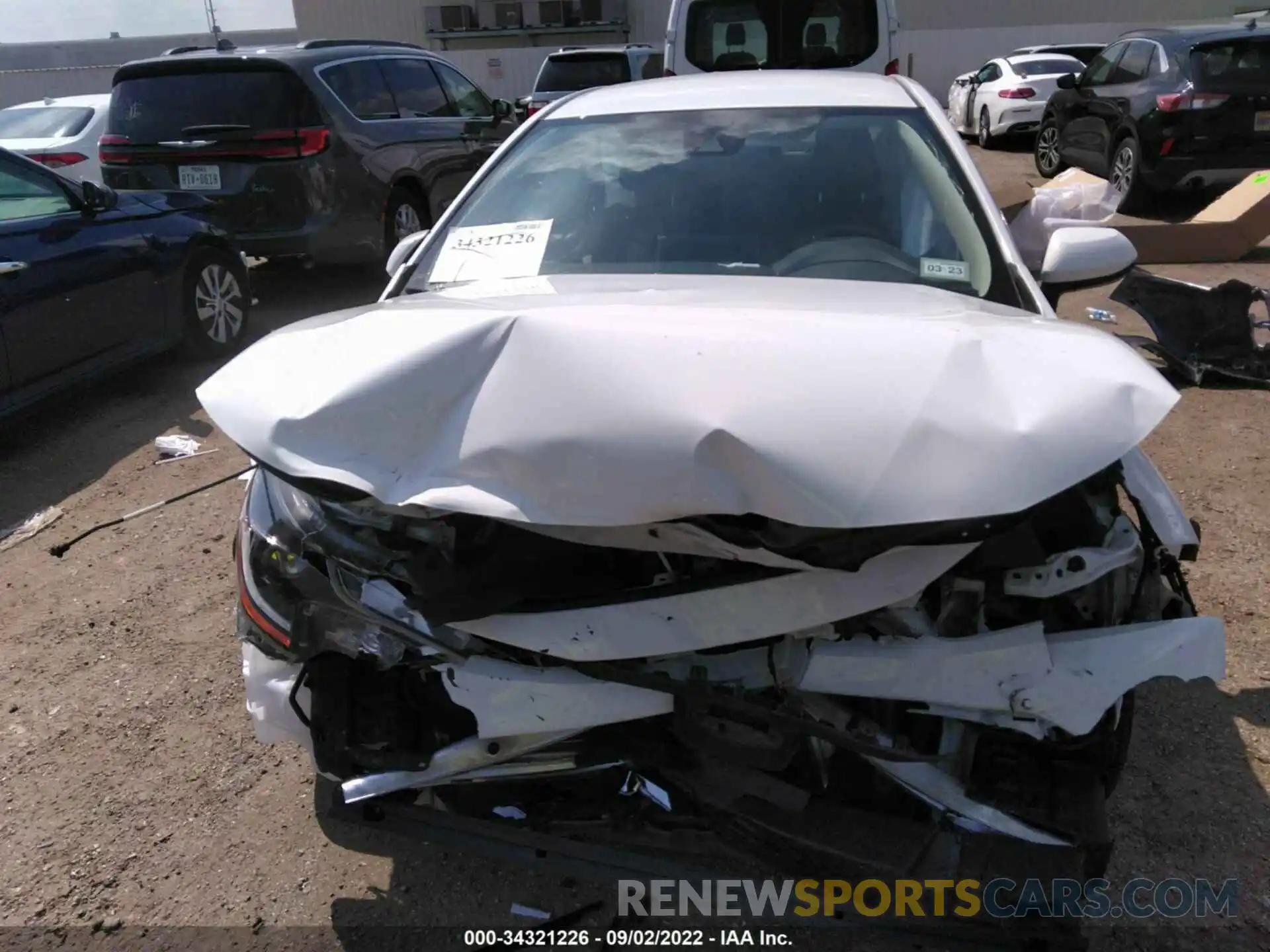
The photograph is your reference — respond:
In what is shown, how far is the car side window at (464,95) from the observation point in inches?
357

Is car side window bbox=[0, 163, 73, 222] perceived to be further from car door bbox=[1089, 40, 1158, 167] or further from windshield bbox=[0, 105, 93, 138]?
car door bbox=[1089, 40, 1158, 167]

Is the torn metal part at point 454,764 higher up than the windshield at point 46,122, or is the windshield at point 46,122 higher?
the windshield at point 46,122

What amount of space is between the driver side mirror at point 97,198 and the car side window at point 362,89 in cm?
228

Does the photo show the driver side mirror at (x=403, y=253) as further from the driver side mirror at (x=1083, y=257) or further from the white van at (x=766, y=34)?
the white van at (x=766, y=34)

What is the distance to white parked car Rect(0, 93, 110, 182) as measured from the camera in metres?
9.38

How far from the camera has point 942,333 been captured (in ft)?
6.36

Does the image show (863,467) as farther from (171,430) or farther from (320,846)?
(171,430)

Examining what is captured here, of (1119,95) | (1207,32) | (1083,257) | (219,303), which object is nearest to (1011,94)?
(1119,95)

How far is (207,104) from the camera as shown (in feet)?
23.7

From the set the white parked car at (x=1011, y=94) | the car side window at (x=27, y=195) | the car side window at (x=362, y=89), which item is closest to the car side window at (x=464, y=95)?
the car side window at (x=362, y=89)

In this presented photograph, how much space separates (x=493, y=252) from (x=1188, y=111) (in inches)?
338

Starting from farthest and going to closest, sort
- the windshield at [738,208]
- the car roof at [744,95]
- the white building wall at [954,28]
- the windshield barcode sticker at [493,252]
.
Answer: the white building wall at [954,28], the car roof at [744,95], the windshield barcode sticker at [493,252], the windshield at [738,208]

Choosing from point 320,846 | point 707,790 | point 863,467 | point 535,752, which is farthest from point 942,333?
point 320,846

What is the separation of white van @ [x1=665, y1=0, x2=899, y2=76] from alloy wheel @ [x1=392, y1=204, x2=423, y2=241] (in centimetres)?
270
